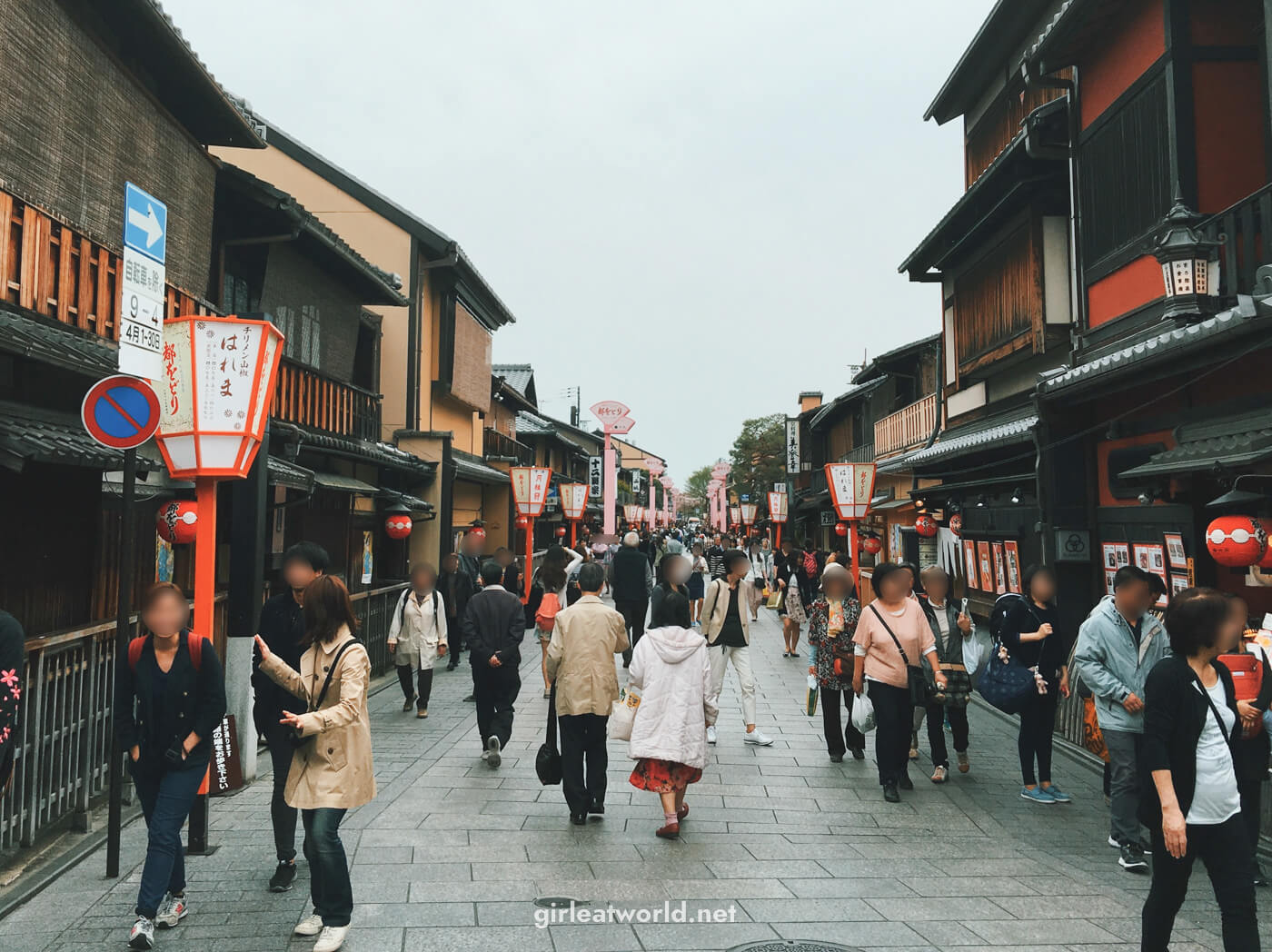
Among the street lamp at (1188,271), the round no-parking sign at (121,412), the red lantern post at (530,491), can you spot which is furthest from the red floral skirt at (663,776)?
the red lantern post at (530,491)

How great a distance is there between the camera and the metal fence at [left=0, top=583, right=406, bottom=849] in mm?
5812

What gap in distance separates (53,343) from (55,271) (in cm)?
174

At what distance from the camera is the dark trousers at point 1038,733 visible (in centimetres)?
740

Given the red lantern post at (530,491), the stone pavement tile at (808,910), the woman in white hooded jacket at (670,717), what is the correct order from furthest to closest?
the red lantern post at (530,491), the woman in white hooded jacket at (670,717), the stone pavement tile at (808,910)

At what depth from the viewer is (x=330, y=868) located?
4.54m

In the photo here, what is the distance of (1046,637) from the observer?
7.46 metres

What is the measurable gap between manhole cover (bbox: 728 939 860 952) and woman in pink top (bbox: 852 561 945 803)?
3.08 meters

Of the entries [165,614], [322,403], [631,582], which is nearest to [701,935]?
[165,614]

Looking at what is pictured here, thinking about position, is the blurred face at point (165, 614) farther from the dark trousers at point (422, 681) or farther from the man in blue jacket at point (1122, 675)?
the dark trousers at point (422, 681)

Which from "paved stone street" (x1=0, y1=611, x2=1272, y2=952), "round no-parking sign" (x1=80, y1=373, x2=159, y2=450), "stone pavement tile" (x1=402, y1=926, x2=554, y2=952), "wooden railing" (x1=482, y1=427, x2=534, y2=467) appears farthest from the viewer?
"wooden railing" (x1=482, y1=427, x2=534, y2=467)

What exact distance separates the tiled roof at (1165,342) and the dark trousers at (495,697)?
6.39m

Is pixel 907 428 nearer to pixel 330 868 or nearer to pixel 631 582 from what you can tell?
pixel 631 582

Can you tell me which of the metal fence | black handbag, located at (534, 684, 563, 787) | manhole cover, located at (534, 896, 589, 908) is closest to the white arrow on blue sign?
the metal fence

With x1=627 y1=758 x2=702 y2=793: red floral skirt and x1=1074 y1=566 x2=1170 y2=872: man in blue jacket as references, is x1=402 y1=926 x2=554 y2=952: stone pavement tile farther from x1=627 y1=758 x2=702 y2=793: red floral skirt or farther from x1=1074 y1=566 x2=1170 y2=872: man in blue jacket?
x1=1074 y1=566 x2=1170 y2=872: man in blue jacket
